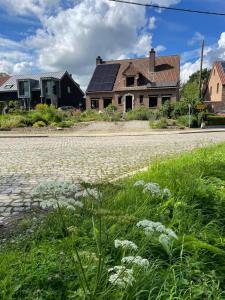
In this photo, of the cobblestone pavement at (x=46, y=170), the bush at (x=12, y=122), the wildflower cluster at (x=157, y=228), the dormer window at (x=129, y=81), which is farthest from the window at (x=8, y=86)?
the wildflower cluster at (x=157, y=228)

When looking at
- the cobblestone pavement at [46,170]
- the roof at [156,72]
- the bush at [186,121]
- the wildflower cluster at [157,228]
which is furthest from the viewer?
the roof at [156,72]

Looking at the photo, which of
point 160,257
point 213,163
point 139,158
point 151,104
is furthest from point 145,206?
point 151,104

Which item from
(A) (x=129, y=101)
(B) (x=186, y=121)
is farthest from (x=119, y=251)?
(A) (x=129, y=101)

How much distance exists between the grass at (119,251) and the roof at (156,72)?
34881 millimetres

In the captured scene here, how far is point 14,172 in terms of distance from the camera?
7539 mm

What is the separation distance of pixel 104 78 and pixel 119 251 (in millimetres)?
41032

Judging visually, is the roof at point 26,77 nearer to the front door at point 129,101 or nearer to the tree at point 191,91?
the front door at point 129,101

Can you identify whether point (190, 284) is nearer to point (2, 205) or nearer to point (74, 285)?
point (74, 285)

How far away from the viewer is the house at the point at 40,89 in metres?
46.4

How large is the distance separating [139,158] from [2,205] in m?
5.59

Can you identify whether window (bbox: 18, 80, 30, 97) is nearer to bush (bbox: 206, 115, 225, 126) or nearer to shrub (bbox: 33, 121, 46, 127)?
shrub (bbox: 33, 121, 46, 127)

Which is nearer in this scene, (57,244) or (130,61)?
(57,244)

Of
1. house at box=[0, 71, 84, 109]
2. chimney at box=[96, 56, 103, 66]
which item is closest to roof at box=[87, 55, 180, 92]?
chimney at box=[96, 56, 103, 66]

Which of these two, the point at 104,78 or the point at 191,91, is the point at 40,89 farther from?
the point at 191,91
